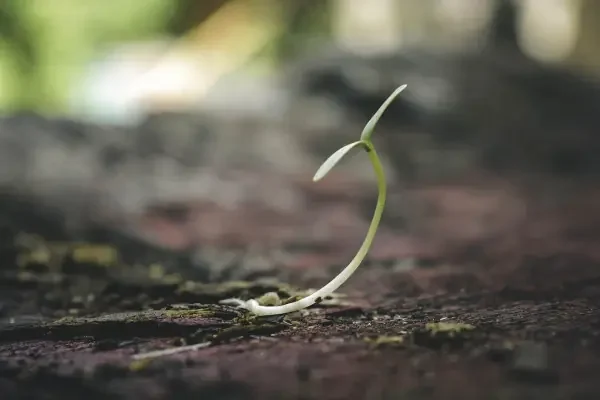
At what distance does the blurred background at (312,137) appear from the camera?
3.59 feet

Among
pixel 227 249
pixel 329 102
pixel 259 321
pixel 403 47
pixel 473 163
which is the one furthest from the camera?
pixel 403 47

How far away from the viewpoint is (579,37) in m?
2.94

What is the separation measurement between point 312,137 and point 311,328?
144cm

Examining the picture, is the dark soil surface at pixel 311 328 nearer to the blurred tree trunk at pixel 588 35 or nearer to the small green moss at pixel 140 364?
the small green moss at pixel 140 364

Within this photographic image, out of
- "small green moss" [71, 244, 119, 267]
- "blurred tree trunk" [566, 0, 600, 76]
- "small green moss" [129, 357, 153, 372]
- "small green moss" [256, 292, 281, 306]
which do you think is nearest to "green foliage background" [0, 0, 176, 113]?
"small green moss" [71, 244, 119, 267]

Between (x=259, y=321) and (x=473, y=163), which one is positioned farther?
(x=473, y=163)

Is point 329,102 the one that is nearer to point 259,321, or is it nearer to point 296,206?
point 296,206

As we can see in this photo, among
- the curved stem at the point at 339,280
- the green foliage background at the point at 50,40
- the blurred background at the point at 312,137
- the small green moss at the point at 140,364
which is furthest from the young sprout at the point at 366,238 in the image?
the green foliage background at the point at 50,40

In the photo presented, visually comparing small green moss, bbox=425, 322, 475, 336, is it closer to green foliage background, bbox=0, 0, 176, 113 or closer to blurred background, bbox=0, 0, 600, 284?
blurred background, bbox=0, 0, 600, 284

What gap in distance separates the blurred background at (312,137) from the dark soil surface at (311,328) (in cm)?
11

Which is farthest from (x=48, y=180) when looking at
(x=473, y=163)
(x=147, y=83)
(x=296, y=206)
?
Answer: (x=147, y=83)

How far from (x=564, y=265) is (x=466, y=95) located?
4.63 ft

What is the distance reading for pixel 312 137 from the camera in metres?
1.91

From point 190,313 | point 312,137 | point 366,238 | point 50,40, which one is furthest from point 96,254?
point 50,40
